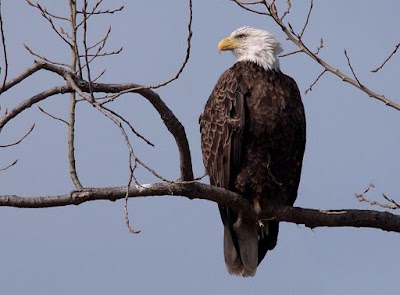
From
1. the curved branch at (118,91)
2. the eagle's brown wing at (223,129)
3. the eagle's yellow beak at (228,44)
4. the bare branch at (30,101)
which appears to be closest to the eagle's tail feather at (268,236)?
the eagle's brown wing at (223,129)

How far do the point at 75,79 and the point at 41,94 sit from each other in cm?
19

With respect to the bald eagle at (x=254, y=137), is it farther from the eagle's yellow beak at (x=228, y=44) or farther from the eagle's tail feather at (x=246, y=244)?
the eagle's yellow beak at (x=228, y=44)

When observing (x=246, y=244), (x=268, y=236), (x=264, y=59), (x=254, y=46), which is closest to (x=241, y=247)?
(x=246, y=244)

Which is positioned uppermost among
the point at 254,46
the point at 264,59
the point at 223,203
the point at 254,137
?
the point at 254,46

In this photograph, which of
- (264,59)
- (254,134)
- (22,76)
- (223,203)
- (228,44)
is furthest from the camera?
(228,44)

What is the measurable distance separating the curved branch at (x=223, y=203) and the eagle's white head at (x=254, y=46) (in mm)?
1191

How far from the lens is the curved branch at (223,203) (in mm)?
4977

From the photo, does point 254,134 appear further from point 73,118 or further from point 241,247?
point 73,118

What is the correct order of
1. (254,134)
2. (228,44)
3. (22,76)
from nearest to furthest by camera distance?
(22,76), (254,134), (228,44)

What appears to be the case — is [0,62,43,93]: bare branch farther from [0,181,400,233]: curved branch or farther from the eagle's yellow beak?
the eagle's yellow beak

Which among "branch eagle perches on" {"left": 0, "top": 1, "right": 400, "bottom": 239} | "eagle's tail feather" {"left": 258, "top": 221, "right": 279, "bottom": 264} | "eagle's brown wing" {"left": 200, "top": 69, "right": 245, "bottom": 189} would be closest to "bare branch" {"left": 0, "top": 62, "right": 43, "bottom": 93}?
"branch eagle perches on" {"left": 0, "top": 1, "right": 400, "bottom": 239}

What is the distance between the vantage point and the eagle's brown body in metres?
6.59

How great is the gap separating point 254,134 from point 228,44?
43.3 inches

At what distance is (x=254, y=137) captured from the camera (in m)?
6.60
